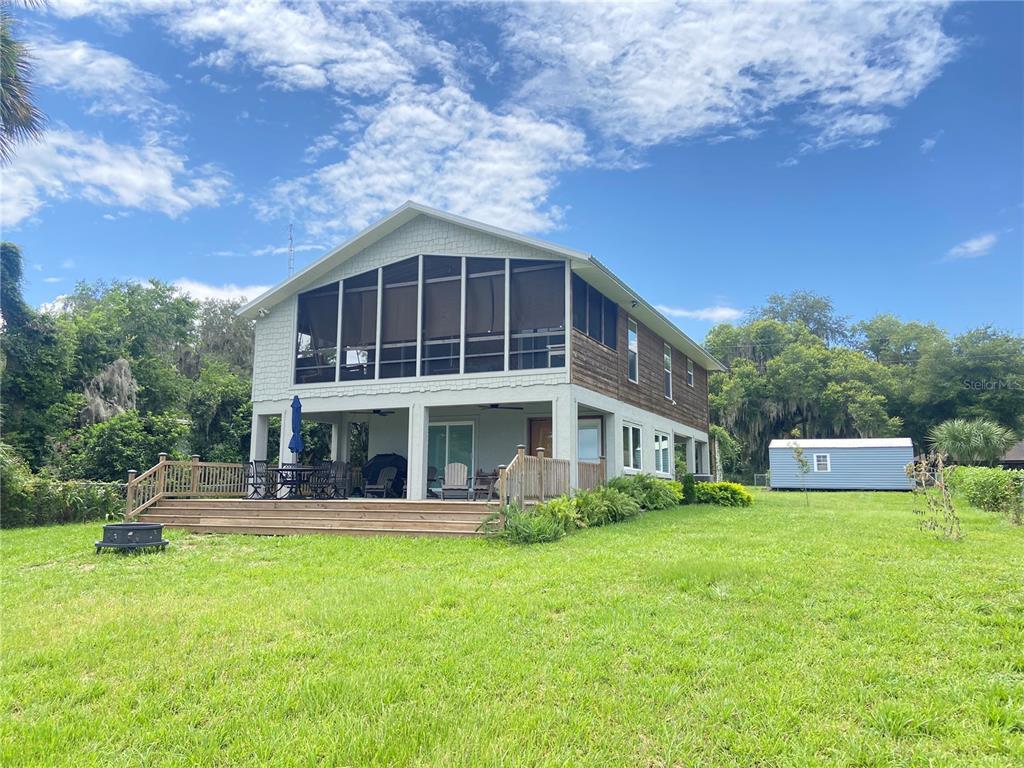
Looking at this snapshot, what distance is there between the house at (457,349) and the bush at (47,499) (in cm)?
325

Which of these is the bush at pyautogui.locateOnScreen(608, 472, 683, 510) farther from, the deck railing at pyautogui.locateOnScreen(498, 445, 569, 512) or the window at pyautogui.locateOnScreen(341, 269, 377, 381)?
the window at pyautogui.locateOnScreen(341, 269, 377, 381)

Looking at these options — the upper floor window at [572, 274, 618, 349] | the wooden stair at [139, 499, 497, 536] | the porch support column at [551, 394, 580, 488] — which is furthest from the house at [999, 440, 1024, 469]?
the wooden stair at [139, 499, 497, 536]

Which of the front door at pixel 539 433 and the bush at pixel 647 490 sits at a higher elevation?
the front door at pixel 539 433

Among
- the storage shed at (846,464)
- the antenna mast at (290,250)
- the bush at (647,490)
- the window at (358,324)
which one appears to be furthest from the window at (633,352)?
the antenna mast at (290,250)

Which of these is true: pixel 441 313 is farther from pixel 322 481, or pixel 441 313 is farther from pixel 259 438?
pixel 259 438

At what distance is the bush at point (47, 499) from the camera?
1269cm

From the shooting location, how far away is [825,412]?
41.3m

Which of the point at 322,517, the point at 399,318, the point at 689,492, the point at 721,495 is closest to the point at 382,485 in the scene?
the point at 322,517

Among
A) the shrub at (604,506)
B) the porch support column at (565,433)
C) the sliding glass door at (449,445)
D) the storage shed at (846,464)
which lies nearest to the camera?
the shrub at (604,506)

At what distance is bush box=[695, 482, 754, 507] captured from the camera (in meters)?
16.9

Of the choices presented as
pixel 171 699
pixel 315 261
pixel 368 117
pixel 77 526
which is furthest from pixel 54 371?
pixel 171 699

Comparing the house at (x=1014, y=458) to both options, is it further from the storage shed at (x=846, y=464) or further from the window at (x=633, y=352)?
the window at (x=633, y=352)

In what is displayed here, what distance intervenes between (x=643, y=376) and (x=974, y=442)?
1969 centimetres

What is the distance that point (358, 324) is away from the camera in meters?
15.1
